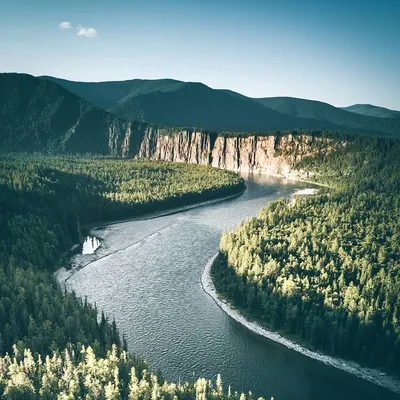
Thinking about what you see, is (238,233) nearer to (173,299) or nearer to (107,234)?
(173,299)

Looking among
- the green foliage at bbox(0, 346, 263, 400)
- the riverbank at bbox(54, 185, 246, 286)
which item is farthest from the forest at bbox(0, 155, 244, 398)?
the riverbank at bbox(54, 185, 246, 286)

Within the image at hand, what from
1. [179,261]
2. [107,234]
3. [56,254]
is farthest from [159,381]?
[107,234]

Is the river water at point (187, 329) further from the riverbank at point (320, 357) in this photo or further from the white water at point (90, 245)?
the white water at point (90, 245)

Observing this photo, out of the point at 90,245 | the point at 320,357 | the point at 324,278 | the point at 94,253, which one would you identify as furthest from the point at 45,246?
the point at 320,357

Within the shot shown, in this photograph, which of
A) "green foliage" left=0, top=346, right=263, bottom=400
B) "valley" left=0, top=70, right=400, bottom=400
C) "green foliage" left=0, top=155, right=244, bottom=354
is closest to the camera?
"green foliage" left=0, top=346, right=263, bottom=400

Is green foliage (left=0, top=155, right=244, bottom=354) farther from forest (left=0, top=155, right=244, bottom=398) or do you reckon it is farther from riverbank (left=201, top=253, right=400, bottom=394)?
riverbank (left=201, top=253, right=400, bottom=394)

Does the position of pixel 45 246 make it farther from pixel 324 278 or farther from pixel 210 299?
pixel 324 278

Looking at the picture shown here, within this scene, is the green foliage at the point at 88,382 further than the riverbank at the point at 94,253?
No

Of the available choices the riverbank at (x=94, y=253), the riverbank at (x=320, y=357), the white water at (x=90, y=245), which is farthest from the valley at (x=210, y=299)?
the white water at (x=90, y=245)
